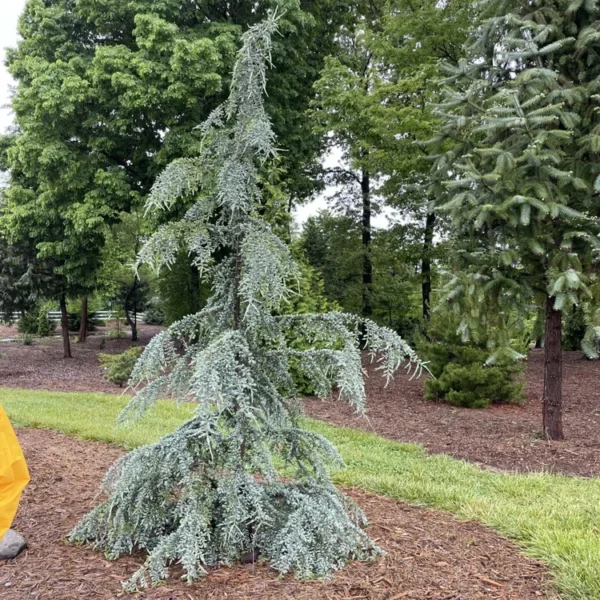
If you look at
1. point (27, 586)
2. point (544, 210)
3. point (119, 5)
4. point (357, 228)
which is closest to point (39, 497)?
point (27, 586)

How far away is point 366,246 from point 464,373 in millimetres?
7991

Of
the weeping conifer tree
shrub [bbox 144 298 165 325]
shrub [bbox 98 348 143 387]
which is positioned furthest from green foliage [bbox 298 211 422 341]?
shrub [bbox 144 298 165 325]

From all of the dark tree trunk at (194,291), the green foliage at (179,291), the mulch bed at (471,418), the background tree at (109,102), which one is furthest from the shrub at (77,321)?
the mulch bed at (471,418)

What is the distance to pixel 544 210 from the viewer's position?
16.0ft

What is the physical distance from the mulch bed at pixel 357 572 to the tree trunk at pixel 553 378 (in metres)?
3.10

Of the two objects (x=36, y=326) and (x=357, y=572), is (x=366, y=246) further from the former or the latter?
(x=36, y=326)

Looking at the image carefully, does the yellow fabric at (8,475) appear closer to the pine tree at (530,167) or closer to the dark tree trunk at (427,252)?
the pine tree at (530,167)

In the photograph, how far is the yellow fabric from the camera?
1.84 meters

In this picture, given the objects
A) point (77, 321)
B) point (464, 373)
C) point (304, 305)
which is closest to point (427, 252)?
point (304, 305)

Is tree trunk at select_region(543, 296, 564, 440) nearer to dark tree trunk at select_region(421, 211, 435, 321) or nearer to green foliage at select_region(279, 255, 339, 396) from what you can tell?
green foliage at select_region(279, 255, 339, 396)

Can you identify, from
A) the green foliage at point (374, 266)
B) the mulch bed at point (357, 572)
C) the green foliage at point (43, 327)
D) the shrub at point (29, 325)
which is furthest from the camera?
the green foliage at point (43, 327)

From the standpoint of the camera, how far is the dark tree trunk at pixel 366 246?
1541 cm

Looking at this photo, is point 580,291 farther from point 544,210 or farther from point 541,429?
point 541,429

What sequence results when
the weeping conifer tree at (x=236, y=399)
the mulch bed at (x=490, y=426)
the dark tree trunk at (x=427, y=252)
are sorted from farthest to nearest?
the dark tree trunk at (x=427, y=252) < the mulch bed at (x=490, y=426) < the weeping conifer tree at (x=236, y=399)
